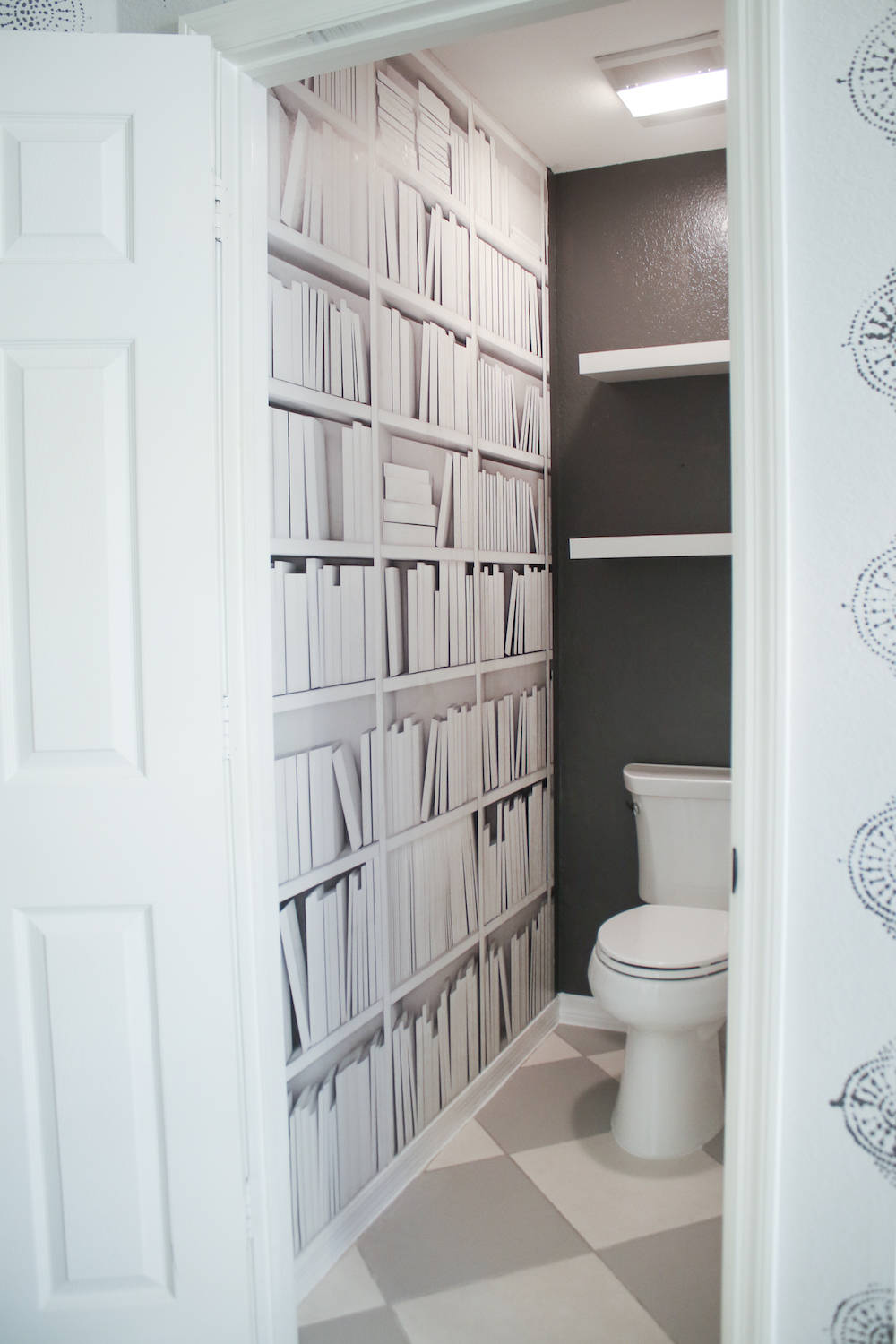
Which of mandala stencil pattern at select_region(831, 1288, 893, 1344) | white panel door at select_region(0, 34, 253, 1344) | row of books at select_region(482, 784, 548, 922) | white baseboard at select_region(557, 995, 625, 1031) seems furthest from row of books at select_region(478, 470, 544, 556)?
mandala stencil pattern at select_region(831, 1288, 893, 1344)

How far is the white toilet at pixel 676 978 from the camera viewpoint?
249cm

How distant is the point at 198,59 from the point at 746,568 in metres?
1.13

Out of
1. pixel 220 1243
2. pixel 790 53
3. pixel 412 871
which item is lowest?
pixel 220 1243

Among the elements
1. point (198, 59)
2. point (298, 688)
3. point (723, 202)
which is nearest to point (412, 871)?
point (298, 688)

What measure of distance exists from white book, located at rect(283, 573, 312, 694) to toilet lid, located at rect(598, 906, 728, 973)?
3.58ft

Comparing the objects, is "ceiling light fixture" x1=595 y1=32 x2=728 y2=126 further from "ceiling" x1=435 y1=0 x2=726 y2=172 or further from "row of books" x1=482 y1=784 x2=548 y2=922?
"row of books" x1=482 y1=784 x2=548 y2=922

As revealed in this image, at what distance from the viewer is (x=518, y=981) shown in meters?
3.07

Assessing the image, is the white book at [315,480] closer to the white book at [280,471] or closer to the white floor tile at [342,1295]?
the white book at [280,471]

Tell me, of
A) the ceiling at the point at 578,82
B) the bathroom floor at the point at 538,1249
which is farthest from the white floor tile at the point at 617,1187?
the ceiling at the point at 578,82

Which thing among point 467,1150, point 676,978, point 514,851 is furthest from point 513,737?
point 467,1150

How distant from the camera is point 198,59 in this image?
1.58 meters

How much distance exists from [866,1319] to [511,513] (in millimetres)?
2115

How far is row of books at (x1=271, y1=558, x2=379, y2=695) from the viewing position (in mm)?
1972

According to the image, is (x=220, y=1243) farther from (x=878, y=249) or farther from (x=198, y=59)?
(x=198, y=59)
